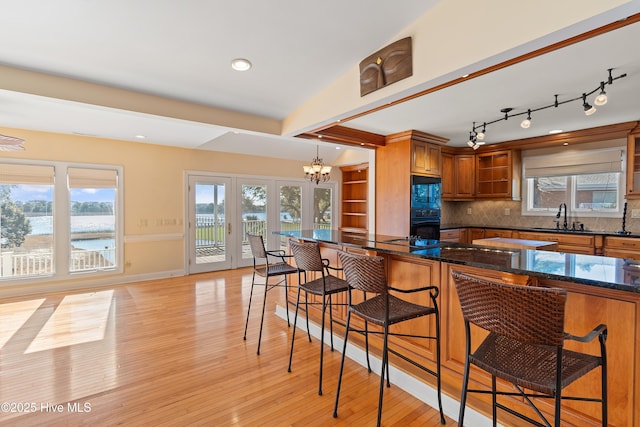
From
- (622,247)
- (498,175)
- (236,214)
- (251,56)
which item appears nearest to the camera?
(251,56)

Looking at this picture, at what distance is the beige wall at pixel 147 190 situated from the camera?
491 centimetres

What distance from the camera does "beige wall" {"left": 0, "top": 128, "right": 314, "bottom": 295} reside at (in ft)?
16.1

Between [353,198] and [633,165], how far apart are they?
17.1 ft

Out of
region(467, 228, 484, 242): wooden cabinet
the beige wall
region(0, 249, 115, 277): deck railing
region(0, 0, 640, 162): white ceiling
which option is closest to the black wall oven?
region(467, 228, 484, 242): wooden cabinet

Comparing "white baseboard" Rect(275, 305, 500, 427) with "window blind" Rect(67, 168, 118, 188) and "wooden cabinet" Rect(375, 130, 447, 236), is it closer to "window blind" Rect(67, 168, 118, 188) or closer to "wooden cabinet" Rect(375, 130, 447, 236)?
"wooden cabinet" Rect(375, 130, 447, 236)

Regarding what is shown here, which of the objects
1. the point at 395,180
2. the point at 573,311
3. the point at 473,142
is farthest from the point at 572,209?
the point at 573,311

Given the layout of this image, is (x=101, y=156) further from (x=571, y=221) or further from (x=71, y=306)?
(x=571, y=221)

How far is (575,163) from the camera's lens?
16.2ft

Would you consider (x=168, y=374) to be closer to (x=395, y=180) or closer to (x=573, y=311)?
(x=573, y=311)

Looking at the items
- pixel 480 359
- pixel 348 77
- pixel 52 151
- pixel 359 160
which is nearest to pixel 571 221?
pixel 359 160

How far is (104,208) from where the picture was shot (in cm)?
522

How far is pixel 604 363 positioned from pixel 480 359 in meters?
0.44

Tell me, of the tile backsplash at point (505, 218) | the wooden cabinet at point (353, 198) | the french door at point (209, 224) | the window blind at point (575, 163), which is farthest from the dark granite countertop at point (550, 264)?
the wooden cabinet at point (353, 198)

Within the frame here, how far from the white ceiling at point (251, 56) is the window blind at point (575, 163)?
2.80 feet
